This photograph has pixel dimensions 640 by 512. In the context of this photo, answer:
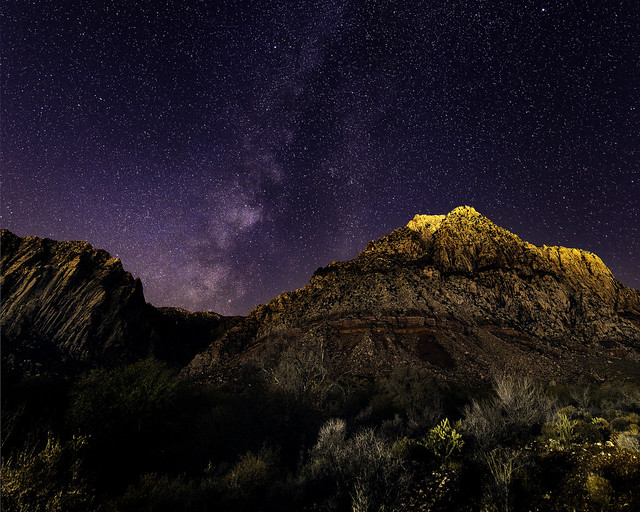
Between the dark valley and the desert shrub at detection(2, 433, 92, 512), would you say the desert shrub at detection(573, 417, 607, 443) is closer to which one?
the dark valley

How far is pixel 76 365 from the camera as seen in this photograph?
55812 mm

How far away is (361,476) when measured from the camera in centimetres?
914

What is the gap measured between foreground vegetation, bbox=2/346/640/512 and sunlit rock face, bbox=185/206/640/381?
25733 mm

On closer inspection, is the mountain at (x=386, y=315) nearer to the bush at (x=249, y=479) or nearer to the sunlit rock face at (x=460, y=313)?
the sunlit rock face at (x=460, y=313)

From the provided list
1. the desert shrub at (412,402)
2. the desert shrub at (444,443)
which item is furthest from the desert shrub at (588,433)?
the desert shrub at (412,402)

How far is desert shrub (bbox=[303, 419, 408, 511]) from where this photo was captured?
8156mm

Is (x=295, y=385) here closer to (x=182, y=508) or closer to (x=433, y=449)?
(x=433, y=449)

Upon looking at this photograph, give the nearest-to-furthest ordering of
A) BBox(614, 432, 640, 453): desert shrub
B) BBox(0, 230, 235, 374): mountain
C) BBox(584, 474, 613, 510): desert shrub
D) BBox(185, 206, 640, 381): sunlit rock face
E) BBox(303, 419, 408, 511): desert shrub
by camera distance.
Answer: BBox(584, 474, 613, 510): desert shrub → BBox(303, 419, 408, 511): desert shrub → BBox(614, 432, 640, 453): desert shrub → BBox(185, 206, 640, 381): sunlit rock face → BBox(0, 230, 235, 374): mountain

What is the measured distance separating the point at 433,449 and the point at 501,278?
68104mm

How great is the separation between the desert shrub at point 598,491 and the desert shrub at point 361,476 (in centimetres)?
417

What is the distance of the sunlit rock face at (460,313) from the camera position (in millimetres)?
50000

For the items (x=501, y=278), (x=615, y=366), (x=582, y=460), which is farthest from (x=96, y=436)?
(x=501, y=278)

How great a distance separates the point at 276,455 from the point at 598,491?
34.3 ft

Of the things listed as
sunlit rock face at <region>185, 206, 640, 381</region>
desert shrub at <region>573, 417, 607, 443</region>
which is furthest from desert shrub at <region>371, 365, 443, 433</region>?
sunlit rock face at <region>185, 206, 640, 381</region>
